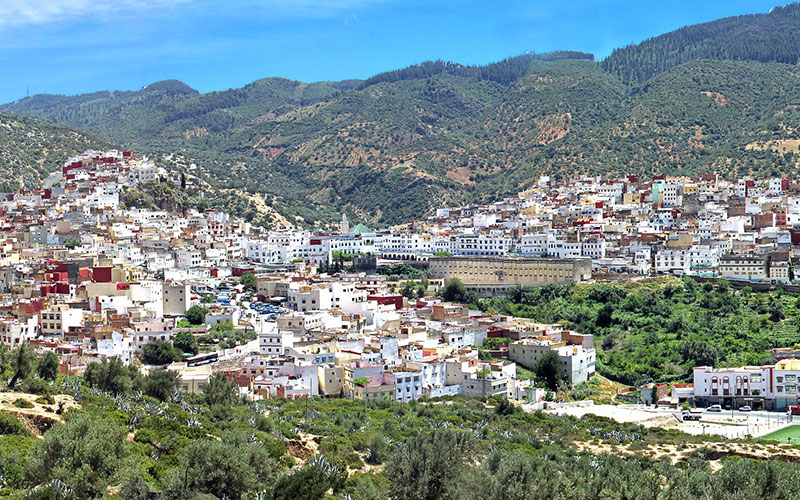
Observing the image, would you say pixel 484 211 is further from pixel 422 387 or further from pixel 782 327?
pixel 422 387

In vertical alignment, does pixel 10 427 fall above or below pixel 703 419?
above

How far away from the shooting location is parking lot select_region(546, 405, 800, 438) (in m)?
33.4

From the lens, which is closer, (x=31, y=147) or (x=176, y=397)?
(x=176, y=397)

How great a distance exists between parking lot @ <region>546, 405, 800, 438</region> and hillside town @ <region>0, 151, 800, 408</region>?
4.73ft

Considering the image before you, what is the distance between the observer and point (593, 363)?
41.4 m

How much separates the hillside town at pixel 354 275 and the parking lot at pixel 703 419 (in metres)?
1.44

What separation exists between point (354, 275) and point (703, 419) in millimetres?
22181

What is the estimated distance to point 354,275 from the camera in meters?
53.6

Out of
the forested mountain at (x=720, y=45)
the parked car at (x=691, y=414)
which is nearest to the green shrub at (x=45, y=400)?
the parked car at (x=691, y=414)

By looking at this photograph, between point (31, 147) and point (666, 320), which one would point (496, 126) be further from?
point (666, 320)

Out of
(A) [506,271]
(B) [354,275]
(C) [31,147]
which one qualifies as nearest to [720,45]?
(C) [31,147]

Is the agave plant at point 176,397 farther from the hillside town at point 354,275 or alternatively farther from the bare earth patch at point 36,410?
the bare earth patch at point 36,410

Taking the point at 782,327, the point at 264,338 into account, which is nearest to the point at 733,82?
the point at 782,327

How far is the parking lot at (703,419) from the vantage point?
33.4m
